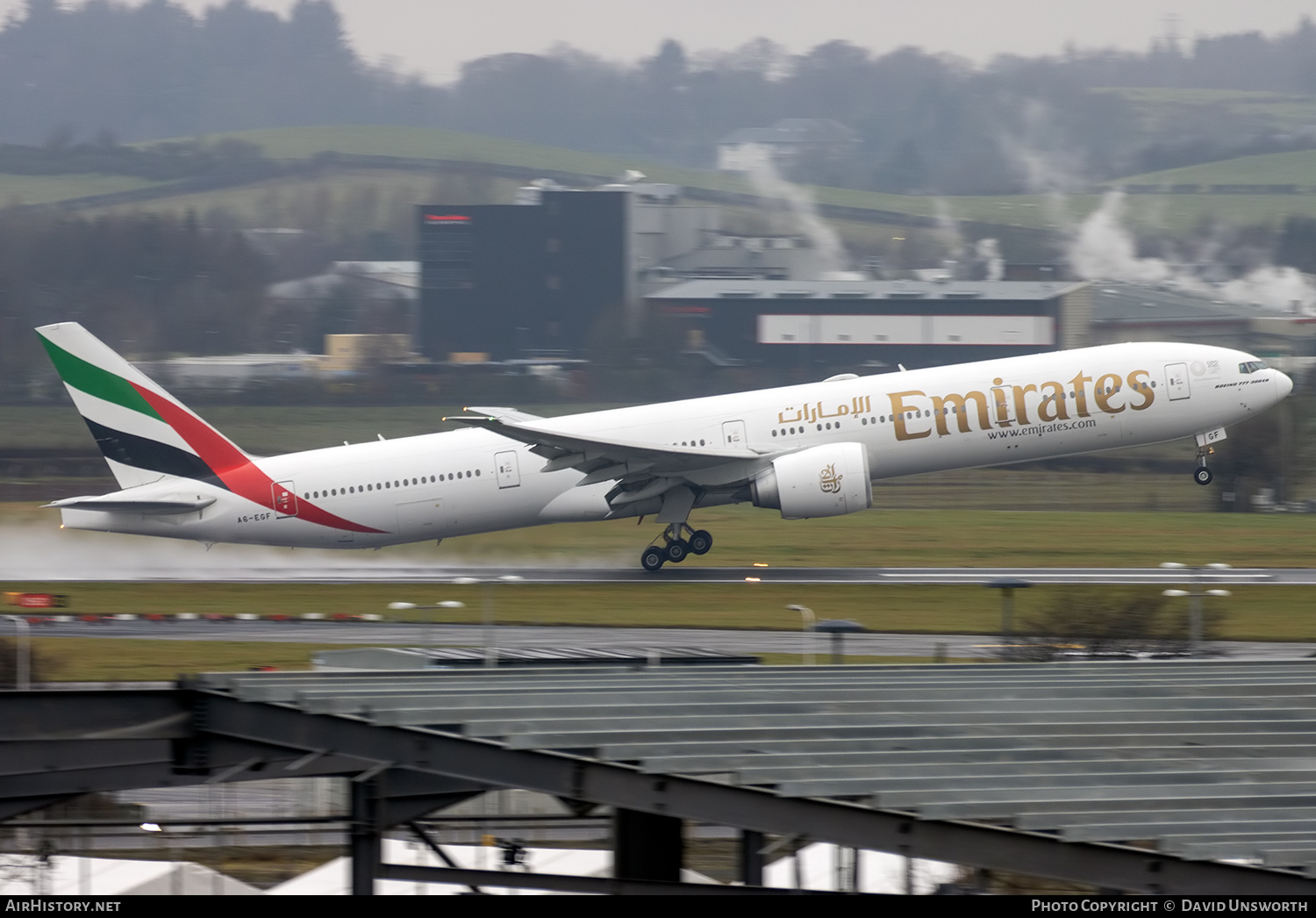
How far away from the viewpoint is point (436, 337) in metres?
106

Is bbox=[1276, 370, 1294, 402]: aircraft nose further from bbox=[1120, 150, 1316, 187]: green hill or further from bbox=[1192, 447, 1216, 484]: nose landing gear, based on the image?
bbox=[1120, 150, 1316, 187]: green hill

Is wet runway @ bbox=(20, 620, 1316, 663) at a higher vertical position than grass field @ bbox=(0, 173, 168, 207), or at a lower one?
lower

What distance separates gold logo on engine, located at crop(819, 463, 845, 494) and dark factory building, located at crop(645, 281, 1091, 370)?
2072 inches

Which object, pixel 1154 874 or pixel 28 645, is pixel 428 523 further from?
pixel 1154 874

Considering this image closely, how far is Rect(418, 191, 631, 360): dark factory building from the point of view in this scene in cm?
10481

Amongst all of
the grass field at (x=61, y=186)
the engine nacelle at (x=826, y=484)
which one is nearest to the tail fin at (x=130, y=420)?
the engine nacelle at (x=826, y=484)

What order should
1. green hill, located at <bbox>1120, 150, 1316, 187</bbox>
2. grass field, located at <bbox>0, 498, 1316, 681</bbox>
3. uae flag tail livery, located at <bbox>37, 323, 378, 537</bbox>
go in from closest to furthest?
grass field, located at <bbox>0, 498, 1316, 681</bbox> < uae flag tail livery, located at <bbox>37, 323, 378, 537</bbox> < green hill, located at <bbox>1120, 150, 1316, 187</bbox>

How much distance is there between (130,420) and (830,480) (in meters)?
19.2

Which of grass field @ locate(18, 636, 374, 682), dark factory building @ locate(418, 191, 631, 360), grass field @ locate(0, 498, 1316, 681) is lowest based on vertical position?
grass field @ locate(18, 636, 374, 682)

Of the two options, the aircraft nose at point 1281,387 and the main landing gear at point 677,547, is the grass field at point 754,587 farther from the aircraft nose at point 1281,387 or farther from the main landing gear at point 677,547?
the aircraft nose at point 1281,387

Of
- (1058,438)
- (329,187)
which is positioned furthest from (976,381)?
(329,187)

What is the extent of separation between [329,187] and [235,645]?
12029 centimetres

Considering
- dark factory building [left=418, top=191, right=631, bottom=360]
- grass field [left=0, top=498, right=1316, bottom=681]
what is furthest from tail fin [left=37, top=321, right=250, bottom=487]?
dark factory building [left=418, top=191, right=631, bottom=360]

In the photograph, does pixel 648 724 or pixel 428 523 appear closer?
pixel 648 724
